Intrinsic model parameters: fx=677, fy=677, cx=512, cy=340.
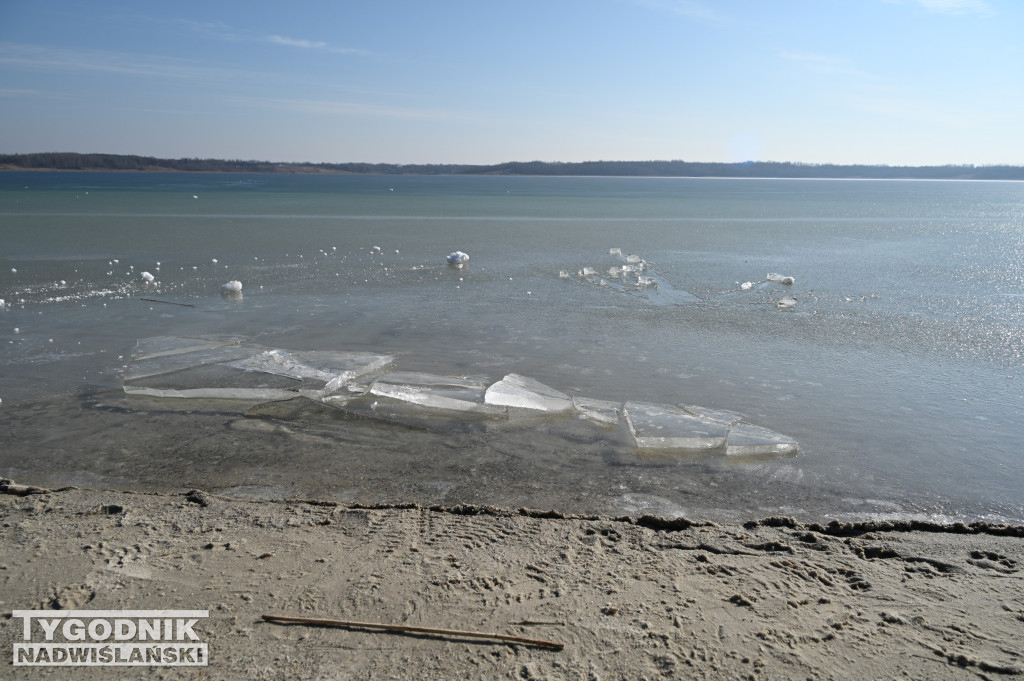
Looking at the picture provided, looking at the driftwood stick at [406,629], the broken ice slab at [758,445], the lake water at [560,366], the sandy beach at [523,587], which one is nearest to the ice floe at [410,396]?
the broken ice slab at [758,445]

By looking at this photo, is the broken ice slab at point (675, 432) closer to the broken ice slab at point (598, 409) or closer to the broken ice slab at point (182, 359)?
the broken ice slab at point (598, 409)

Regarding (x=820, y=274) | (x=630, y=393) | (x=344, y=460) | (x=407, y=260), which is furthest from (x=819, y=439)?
(x=407, y=260)

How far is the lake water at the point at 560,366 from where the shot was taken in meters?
4.50

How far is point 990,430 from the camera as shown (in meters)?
Result: 5.46

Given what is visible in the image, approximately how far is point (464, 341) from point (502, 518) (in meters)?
4.54

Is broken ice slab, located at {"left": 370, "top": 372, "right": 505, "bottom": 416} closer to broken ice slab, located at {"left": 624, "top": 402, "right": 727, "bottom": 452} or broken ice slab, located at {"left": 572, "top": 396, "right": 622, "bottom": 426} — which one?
broken ice slab, located at {"left": 572, "top": 396, "right": 622, "bottom": 426}

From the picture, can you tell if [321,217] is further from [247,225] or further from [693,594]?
[693,594]

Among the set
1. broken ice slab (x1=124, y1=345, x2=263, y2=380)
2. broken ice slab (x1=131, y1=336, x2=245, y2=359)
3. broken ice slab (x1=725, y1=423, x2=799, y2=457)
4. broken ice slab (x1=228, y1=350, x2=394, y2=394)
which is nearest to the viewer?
broken ice slab (x1=725, y1=423, x2=799, y2=457)

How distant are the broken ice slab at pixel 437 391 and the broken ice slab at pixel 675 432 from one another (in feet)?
3.86

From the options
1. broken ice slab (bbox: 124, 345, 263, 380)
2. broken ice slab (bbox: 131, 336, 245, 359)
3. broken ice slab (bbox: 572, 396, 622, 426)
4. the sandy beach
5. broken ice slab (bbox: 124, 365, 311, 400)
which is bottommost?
the sandy beach

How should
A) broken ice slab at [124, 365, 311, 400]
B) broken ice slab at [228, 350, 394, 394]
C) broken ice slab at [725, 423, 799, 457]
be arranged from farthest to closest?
broken ice slab at [228, 350, 394, 394], broken ice slab at [124, 365, 311, 400], broken ice slab at [725, 423, 799, 457]

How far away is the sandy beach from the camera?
2617mm

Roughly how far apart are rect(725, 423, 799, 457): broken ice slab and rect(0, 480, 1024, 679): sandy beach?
1132 mm

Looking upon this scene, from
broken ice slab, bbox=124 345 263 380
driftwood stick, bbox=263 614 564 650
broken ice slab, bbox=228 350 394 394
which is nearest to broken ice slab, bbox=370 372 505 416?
broken ice slab, bbox=228 350 394 394
